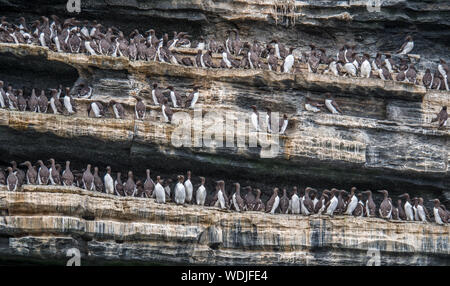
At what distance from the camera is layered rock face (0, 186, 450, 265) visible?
26.9 m

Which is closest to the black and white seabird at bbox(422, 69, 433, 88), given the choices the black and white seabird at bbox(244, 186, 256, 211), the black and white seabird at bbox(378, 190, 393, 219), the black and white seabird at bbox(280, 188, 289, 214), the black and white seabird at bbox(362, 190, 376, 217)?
the black and white seabird at bbox(362, 190, 376, 217)

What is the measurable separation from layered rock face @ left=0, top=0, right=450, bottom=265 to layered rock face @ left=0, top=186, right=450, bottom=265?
0.03m

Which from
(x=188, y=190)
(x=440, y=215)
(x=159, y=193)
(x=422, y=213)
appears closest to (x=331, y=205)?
(x=422, y=213)

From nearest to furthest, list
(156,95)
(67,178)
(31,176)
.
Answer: (31,176) → (67,178) → (156,95)

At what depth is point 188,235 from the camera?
89.9ft

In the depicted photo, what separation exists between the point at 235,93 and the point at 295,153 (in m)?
2.54

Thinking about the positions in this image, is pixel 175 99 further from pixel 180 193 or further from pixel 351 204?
pixel 351 204

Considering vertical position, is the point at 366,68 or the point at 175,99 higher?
the point at 366,68

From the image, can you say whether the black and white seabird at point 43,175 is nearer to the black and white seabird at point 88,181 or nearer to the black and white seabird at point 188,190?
the black and white seabird at point 88,181

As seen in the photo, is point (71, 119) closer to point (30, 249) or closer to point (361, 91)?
point (30, 249)

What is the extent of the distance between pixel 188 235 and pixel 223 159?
295 centimetres

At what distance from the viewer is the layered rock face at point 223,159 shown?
89.2 ft

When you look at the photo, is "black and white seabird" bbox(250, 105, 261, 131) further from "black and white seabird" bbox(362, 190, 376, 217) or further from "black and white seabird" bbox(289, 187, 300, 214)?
"black and white seabird" bbox(362, 190, 376, 217)

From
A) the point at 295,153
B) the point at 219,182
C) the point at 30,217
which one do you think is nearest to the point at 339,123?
the point at 295,153
